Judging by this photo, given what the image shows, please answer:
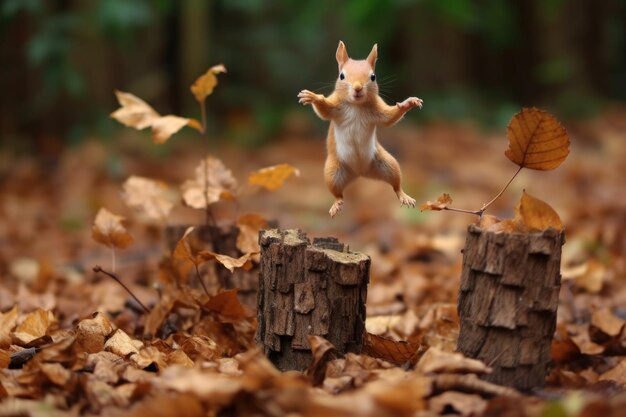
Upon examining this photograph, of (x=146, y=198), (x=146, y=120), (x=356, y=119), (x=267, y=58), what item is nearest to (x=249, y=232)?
(x=146, y=198)

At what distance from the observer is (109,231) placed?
9.34ft

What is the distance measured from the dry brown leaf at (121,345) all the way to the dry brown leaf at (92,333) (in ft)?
0.11

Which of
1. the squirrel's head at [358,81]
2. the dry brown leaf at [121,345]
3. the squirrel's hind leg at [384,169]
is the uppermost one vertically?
the squirrel's head at [358,81]

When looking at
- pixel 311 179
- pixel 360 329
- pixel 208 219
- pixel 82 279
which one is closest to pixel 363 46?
pixel 311 179

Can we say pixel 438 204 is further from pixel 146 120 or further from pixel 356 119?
pixel 146 120

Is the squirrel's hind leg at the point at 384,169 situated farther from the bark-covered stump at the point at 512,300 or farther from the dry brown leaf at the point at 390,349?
the dry brown leaf at the point at 390,349

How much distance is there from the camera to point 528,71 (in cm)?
1173

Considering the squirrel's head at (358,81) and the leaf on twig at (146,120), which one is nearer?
the squirrel's head at (358,81)

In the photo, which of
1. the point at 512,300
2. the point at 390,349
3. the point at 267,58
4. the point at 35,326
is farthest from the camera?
the point at 267,58

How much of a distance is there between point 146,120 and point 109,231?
0.45 metres

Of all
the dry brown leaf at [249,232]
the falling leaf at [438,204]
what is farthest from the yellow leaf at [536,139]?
the dry brown leaf at [249,232]

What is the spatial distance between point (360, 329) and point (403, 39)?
9.99 meters

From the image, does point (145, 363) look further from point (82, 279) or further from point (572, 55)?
point (572, 55)

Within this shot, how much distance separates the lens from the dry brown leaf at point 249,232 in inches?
112
